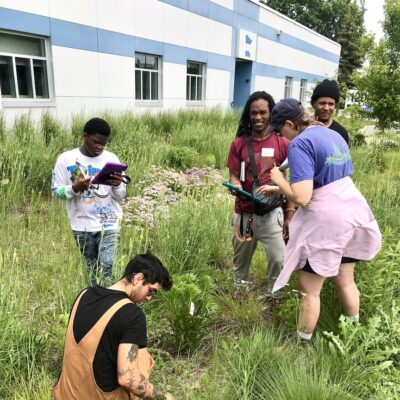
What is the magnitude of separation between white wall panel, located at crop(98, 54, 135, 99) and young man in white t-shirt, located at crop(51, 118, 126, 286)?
791 cm

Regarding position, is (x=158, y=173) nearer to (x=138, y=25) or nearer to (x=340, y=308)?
(x=340, y=308)

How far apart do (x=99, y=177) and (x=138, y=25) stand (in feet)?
32.8

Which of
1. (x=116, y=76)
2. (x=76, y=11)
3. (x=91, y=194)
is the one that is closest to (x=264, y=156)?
(x=91, y=194)

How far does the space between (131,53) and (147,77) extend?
1.40 meters

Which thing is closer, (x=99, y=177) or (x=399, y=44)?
(x=99, y=177)

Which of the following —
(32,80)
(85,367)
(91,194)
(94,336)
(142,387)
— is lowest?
(142,387)

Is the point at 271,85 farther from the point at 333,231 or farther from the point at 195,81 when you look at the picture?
the point at 333,231

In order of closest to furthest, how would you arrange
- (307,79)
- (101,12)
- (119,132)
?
(119,132), (101,12), (307,79)

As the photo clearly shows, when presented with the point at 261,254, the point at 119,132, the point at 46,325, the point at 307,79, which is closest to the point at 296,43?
the point at 307,79

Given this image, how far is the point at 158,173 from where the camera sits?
19.3 ft

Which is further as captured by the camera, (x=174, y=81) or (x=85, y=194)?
(x=174, y=81)

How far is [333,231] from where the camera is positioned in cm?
213

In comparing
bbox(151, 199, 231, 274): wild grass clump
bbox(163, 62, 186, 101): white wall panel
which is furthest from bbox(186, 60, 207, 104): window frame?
bbox(151, 199, 231, 274): wild grass clump

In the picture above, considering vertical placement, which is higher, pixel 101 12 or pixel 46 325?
pixel 101 12
